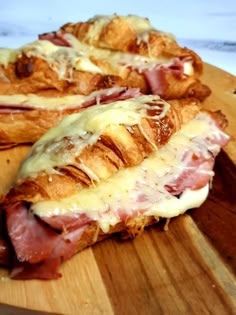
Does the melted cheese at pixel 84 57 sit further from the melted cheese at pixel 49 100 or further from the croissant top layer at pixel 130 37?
the melted cheese at pixel 49 100

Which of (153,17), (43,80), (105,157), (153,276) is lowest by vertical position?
(153,17)

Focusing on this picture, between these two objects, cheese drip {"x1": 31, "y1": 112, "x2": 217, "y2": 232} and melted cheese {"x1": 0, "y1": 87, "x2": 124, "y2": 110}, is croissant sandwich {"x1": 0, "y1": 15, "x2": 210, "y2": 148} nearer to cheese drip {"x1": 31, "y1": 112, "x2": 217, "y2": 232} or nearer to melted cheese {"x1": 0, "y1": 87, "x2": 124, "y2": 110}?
melted cheese {"x1": 0, "y1": 87, "x2": 124, "y2": 110}

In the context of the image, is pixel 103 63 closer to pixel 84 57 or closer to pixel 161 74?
pixel 84 57

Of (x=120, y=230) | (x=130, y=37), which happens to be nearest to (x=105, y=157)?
(x=120, y=230)

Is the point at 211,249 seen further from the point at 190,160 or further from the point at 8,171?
the point at 8,171

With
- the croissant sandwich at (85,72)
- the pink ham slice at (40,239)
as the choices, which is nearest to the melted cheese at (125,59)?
the croissant sandwich at (85,72)

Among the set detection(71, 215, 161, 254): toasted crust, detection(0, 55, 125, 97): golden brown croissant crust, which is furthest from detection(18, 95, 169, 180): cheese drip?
detection(0, 55, 125, 97): golden brown croissant crust
